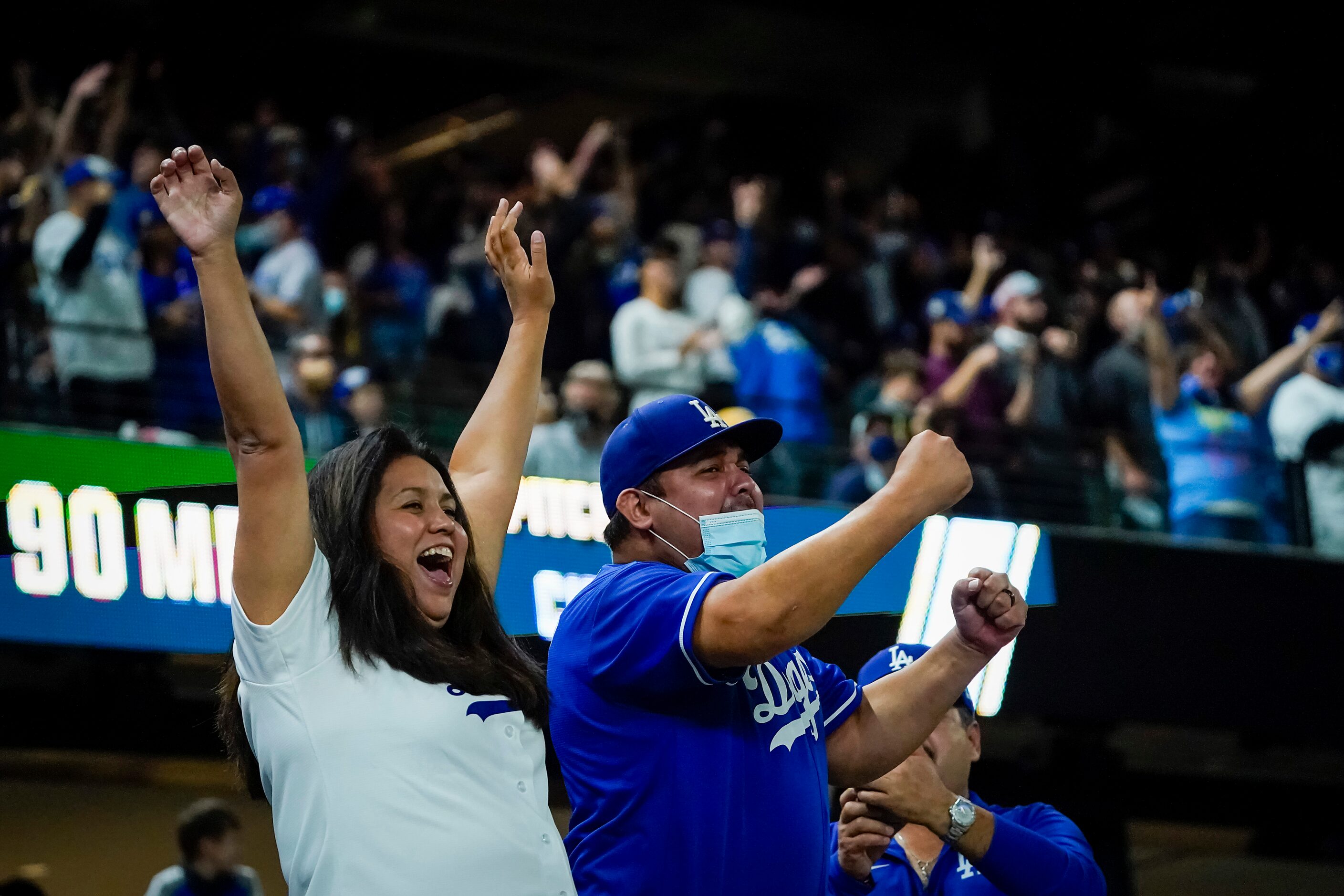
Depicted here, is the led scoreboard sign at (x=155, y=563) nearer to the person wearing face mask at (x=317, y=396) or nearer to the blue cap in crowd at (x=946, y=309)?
the person wearing face mask at (x=317, y=396)

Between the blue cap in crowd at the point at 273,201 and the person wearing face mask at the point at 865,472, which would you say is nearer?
the person wearing face mask at the point at 865,472

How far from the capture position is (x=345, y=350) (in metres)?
8.96

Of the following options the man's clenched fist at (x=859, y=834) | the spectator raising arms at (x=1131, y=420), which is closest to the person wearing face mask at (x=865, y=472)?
the spectator raising arms at (x=1131, y=420)

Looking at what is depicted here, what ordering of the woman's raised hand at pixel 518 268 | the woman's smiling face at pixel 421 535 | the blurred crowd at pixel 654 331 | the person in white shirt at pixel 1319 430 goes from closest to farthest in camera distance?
the woman's smiling face at pixel 421 535
the woman's raised hand at pixel 518 268
the blurred crowd at pixel 654 331
the person in white shirt at pixel 1319 430

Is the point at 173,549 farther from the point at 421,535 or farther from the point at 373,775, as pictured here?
the point at 373,775

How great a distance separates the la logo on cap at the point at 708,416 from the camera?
2.97 meters

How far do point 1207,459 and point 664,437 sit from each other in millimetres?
6486

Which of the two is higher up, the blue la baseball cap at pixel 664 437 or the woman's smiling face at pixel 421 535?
the blue la baseball cap at pixel 664 437

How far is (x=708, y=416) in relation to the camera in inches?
118

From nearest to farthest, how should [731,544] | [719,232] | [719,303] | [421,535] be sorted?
[421,535] → [731,544] → [719,303] → [719,232]

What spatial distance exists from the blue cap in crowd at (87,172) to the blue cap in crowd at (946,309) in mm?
5529

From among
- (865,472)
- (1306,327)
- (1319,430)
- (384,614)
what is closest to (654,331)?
(865,472)

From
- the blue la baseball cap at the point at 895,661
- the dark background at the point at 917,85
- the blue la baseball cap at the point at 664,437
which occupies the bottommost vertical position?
the blue la baseball cap at the point at 895,661

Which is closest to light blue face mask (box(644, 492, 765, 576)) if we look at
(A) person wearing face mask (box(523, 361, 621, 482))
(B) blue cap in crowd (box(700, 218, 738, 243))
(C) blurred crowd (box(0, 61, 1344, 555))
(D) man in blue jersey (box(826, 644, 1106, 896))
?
(D) man in blue jersey (box(826, 644, 1106, 896))
